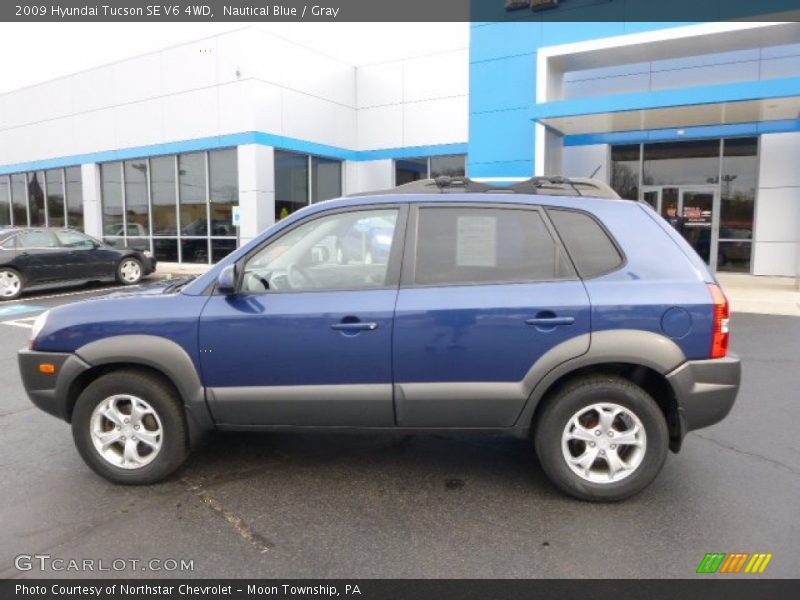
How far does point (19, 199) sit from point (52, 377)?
2455cm

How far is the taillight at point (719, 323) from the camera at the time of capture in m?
3.20

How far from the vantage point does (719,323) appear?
3.20 meters

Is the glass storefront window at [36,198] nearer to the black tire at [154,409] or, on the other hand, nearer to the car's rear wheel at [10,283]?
the car's rear wheel at [10,283]

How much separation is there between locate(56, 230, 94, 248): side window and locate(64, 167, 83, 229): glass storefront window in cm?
863

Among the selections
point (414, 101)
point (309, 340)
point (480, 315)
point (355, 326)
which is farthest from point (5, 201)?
point (480, 315)

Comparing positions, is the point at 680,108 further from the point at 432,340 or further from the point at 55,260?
the point at 55,260

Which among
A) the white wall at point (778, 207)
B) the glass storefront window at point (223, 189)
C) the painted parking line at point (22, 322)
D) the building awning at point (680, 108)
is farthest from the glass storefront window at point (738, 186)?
the painted parking line at point (22, 322)

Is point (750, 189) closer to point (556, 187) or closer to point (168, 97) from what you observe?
point (556, 187)

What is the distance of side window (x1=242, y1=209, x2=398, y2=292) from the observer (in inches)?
137

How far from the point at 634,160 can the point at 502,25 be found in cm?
516

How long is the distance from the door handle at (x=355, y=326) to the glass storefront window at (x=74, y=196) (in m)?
21.2

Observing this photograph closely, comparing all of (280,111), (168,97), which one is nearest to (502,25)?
(280,111)
